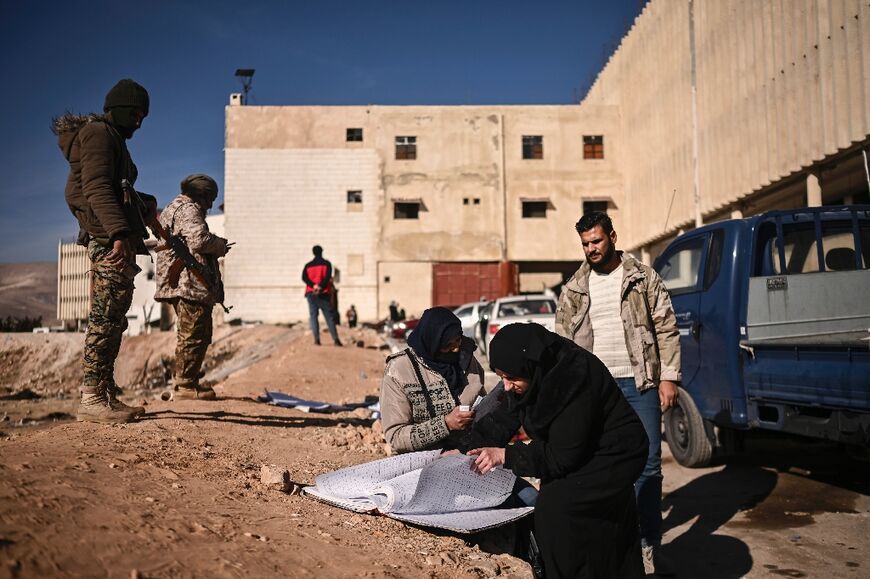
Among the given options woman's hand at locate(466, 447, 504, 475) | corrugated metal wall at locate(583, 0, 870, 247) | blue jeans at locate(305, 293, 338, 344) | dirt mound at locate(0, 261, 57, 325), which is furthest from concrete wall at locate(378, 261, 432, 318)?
dirt mound at locate(0, 261, 57, 325)

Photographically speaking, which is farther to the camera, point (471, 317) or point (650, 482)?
point (471, 317)

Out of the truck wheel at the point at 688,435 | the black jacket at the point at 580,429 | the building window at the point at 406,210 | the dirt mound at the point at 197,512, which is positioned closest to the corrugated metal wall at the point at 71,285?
the building window at the point at 406,210

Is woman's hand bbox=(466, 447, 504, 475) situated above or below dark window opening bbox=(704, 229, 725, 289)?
below

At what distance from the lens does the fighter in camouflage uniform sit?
5738 millimetres

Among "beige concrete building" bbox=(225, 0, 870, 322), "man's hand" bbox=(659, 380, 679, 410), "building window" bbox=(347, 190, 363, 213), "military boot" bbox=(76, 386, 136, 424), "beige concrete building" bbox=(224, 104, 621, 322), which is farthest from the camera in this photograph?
"building window" bbox=(347, 190, 363, 213)

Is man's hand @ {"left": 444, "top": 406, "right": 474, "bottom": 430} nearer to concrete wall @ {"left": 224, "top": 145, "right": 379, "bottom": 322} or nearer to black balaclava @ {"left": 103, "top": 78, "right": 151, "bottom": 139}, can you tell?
black balaclava @ {"left": 103, "top": 78, "right": 151, "bottom": 139}

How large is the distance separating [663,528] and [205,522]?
321cm

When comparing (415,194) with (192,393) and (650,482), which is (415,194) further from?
(650,482)

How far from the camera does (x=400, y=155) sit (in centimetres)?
3047

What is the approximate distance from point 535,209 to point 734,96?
1332 cm

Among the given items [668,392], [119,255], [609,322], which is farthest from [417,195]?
[668,392]

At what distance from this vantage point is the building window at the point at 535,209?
3020 centimetres

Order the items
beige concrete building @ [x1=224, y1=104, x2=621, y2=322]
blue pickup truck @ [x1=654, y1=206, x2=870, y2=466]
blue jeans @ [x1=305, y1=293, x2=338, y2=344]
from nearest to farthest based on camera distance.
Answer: blue pickup truck @ [x1=654, y1=206, x2=870, y2=466] → blue jeans @ [x1=305, y1=293, x2=338, y2=344] → beige concrete building @ [x1=224, y1=104, x2=621, y2=322]

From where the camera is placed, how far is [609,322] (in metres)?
3.92
